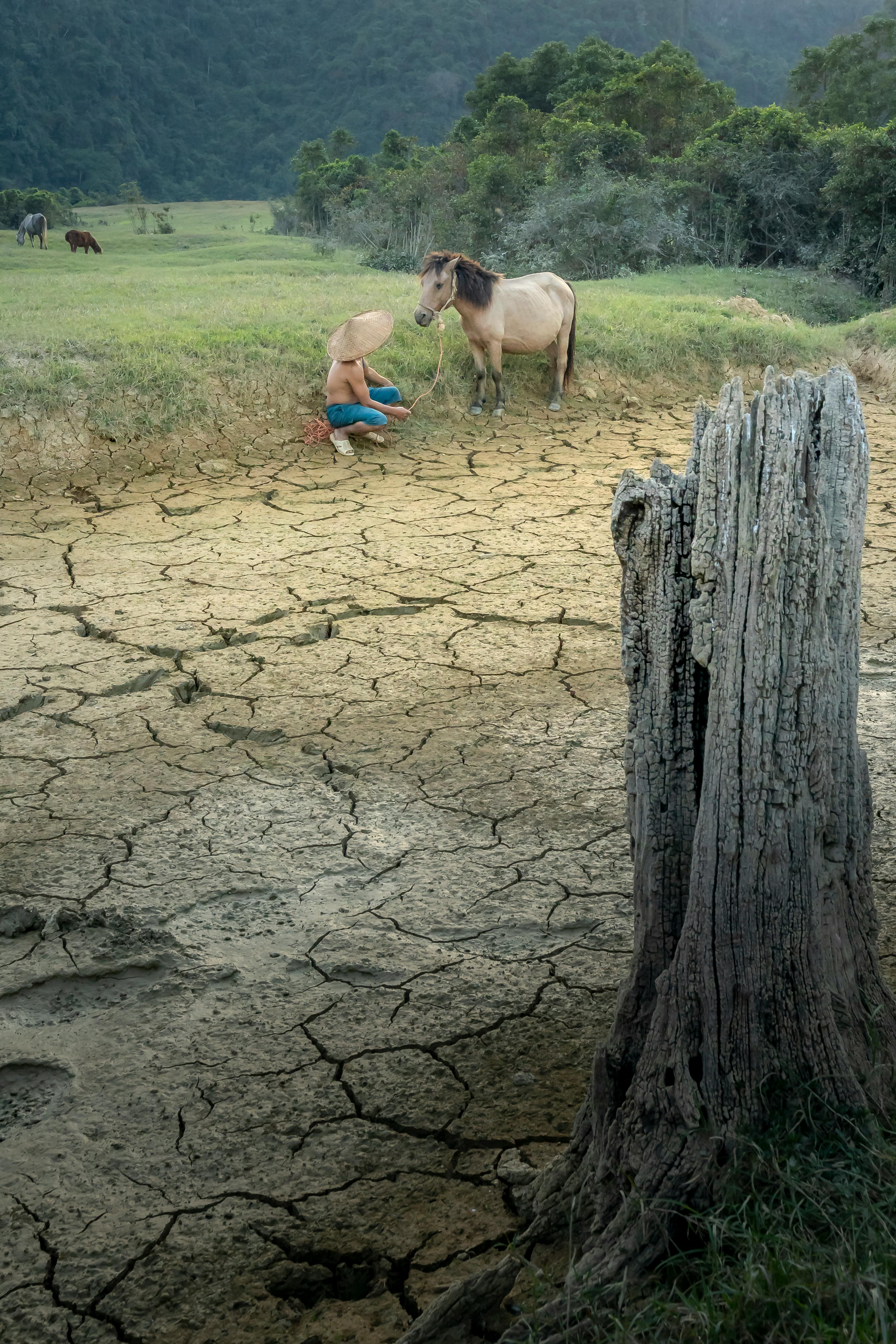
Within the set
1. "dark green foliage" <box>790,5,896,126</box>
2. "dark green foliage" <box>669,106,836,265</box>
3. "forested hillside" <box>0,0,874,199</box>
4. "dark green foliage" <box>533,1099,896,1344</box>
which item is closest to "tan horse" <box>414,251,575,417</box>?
"dark green foliage" <box>533,1099,896,1344</box>

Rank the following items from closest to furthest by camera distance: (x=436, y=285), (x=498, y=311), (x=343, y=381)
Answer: (x=343, y=381)
(x=436, y=285)
(x=498, y=311)

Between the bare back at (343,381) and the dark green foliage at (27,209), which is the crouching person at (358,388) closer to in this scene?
the bare back at (343,381)

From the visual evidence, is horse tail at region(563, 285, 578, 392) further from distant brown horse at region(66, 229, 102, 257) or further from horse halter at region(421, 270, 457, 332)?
distant brown horse at region(66, 229, 102, 257)

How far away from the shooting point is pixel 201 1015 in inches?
101

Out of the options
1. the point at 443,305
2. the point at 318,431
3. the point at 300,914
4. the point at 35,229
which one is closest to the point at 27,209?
the point at 35,229

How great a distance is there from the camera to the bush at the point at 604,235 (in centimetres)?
1812

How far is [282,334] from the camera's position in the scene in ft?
30.3

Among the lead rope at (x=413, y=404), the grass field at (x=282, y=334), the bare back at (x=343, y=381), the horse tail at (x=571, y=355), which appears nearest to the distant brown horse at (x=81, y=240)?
the grass field at (x=282, y=334)

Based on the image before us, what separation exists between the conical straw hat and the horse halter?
927 mm

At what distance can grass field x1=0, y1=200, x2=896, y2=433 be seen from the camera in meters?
8.21

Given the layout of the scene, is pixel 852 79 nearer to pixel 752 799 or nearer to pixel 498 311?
pixel 498 311

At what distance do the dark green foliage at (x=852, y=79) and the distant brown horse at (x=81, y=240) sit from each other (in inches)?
661

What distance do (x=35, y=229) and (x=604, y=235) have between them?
37.4ft

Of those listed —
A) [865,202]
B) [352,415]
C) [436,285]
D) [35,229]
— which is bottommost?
[352,415]
